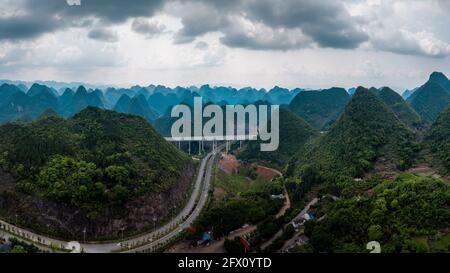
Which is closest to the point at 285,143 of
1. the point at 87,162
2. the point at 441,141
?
the point at 441,141

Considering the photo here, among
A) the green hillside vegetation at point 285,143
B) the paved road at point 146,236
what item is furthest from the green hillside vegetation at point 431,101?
the paved road at point 146,236

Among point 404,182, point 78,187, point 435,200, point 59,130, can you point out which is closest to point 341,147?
point 404,182

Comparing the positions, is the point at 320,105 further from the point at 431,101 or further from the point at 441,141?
the point at 441,141

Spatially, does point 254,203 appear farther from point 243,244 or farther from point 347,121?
point 347,121

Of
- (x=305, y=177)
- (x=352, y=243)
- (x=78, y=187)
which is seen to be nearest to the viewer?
(x=352, y=243)

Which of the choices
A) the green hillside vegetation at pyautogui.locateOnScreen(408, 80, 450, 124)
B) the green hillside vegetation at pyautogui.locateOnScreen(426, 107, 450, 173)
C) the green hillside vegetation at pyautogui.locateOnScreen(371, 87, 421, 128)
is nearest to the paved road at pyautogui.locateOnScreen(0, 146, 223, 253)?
the green hillside vegetation at pyautogui.locateOnScreen(426, 107, 450, 173)

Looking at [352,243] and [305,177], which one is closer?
[352,243]

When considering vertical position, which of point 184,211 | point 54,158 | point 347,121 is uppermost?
point 347,121

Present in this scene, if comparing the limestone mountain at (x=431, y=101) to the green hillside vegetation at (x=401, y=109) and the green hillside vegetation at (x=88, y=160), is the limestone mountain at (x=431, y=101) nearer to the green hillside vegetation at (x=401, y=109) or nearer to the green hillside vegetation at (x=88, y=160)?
the green hillside vegetation at (x=401, y=109)
